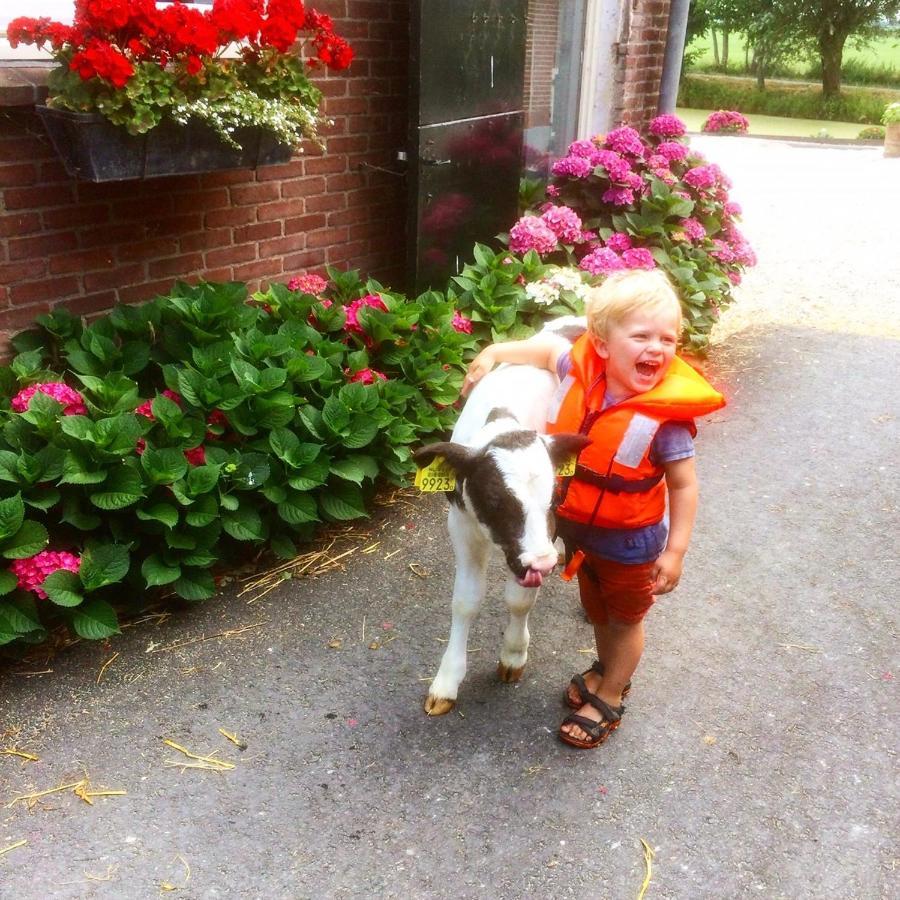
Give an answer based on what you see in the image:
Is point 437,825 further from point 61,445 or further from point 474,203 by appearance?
point 474,203

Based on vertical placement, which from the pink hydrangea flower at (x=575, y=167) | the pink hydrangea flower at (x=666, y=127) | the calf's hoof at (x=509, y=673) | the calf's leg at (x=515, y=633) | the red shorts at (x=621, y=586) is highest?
the pink hydrangea flower at (x=666, y=127)

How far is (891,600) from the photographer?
382 cm

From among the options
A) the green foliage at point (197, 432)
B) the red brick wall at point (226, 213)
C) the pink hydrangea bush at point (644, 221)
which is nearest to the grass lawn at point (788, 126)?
the pink hydrangea bush at point (644, 221)

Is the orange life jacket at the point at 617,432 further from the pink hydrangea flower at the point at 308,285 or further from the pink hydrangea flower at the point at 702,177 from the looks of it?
the pink hydrangea flower at the point at 702,177

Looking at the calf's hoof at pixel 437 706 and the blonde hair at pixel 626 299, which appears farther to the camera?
the calf's hoof at pixel 437 706

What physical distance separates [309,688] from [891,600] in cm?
244

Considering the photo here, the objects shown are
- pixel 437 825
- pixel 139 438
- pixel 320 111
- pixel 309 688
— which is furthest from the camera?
pixel 320 111

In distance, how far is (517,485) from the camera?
93.1 inches

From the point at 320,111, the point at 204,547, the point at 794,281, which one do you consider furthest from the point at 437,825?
the point at 794,281

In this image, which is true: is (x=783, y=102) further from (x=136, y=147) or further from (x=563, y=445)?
(x=563, y=445)

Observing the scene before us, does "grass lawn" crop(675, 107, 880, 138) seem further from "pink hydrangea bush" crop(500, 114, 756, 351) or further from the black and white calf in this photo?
the black and white calf

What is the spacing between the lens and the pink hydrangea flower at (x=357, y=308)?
4414 millimetres

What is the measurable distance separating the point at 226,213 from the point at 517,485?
294 centimetres

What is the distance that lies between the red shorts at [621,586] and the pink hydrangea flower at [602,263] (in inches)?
120
